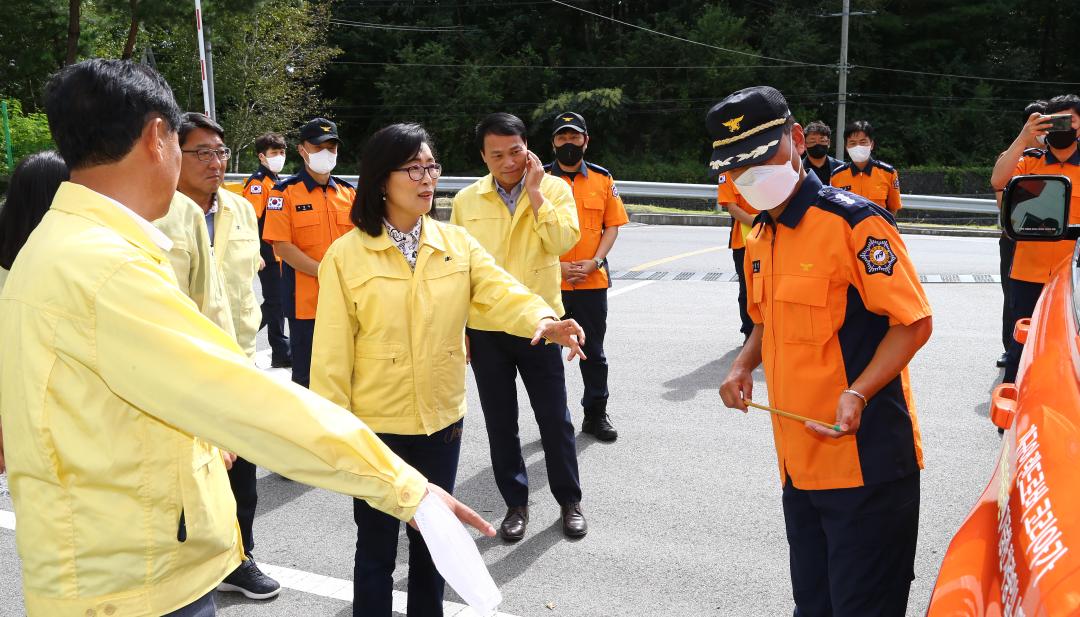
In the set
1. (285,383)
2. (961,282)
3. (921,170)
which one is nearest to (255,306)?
(285,383)

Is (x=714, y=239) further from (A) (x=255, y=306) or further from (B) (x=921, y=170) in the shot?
(B) (x=921, y=170)

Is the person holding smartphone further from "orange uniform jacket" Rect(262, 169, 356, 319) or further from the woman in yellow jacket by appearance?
"orange uniform jacket" Rect(262, 169, 356, 319)

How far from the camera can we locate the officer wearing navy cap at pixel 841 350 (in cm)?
278

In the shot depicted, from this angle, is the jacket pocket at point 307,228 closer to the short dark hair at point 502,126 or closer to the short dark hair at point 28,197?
the short dark hair at point 502,126

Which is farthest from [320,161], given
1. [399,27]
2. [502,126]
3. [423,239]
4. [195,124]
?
[399,27]

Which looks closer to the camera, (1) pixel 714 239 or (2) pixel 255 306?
(2) pixel 255 306

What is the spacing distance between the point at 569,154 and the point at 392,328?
3.06 metres

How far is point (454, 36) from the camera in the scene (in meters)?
45.7

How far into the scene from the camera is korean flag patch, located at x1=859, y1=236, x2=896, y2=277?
2.77 metres

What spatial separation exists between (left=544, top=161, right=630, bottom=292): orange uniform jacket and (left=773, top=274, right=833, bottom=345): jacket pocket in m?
3.28

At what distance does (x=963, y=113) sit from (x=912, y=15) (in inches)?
222

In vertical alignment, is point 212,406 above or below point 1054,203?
below

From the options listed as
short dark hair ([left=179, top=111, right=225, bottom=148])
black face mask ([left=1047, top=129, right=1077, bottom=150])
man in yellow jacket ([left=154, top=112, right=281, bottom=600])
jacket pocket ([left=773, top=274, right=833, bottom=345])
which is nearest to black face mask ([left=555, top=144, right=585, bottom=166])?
man in yellow jacket ([left=154, top=112, right=281, bottom=600])

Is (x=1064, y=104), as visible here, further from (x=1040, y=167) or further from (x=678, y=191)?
(x=678, y=191)
